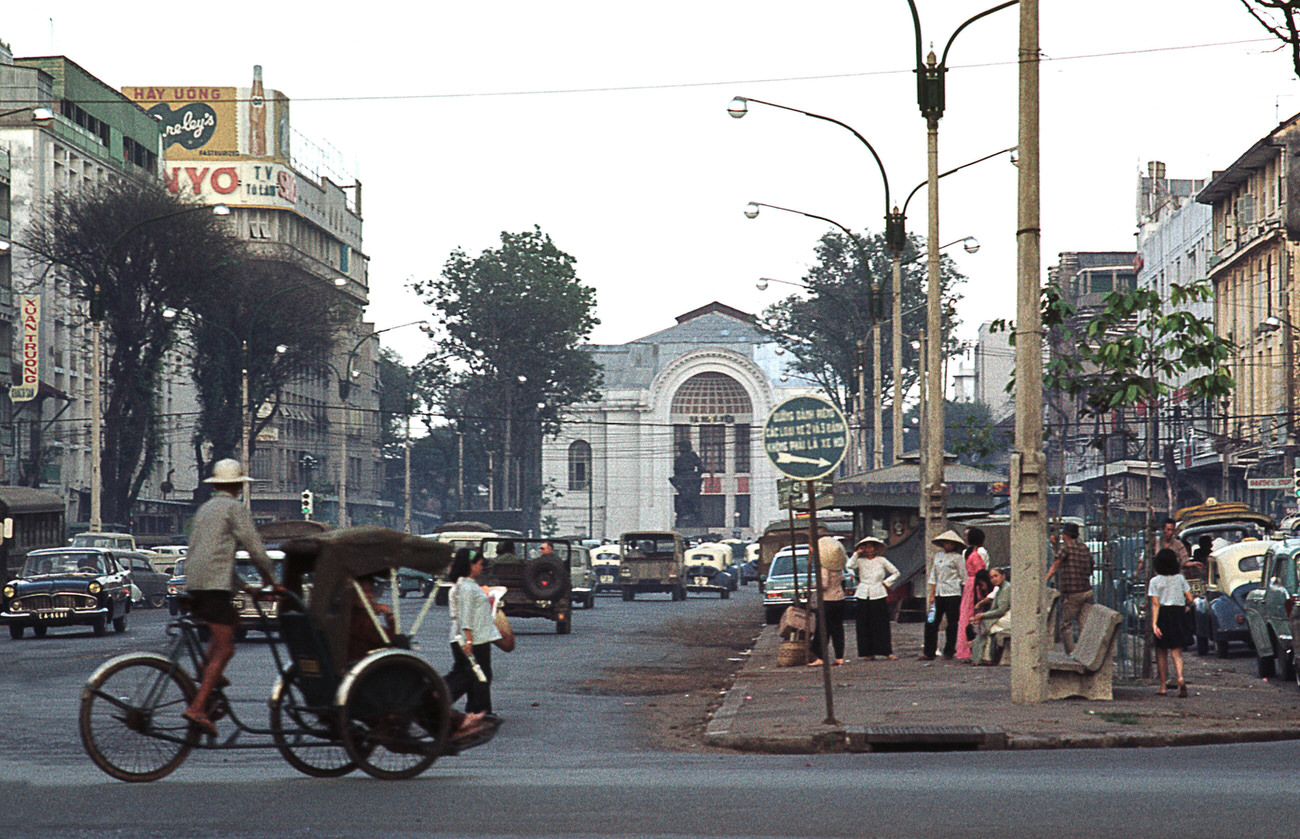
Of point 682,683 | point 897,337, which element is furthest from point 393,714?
point 897,337

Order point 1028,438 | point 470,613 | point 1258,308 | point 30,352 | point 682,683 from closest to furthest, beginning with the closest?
point 470,613 < point 1028,438 < point 682,683 < point 30,352 < point 1258,308

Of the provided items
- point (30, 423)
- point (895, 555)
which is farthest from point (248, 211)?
point (895, 555)

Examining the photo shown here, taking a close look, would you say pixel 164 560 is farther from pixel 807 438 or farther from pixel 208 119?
pixel 208 119

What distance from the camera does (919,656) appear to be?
2383 cm

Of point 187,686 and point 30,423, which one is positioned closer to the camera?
point 187,686

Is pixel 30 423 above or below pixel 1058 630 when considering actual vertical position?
above

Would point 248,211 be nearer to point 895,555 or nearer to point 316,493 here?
point 316,493

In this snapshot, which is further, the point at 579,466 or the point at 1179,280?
the point at 579,466

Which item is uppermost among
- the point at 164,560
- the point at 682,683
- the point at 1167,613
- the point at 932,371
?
the point at 932,371

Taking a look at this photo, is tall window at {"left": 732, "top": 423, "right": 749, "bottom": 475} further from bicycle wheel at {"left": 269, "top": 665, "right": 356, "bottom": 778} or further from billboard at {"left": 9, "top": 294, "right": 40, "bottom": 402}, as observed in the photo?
→ bicycle wheel at {"left": 269, "top": 665, "right": 356, "bottom": 778}

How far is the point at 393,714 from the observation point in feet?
33.5

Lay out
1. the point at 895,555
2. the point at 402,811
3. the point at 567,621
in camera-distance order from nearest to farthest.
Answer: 1. the point at 402,811
2. the point at 567,621
3. the point at 895,555

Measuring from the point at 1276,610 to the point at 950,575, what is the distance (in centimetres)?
422

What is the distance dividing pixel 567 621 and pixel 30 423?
141 feet
